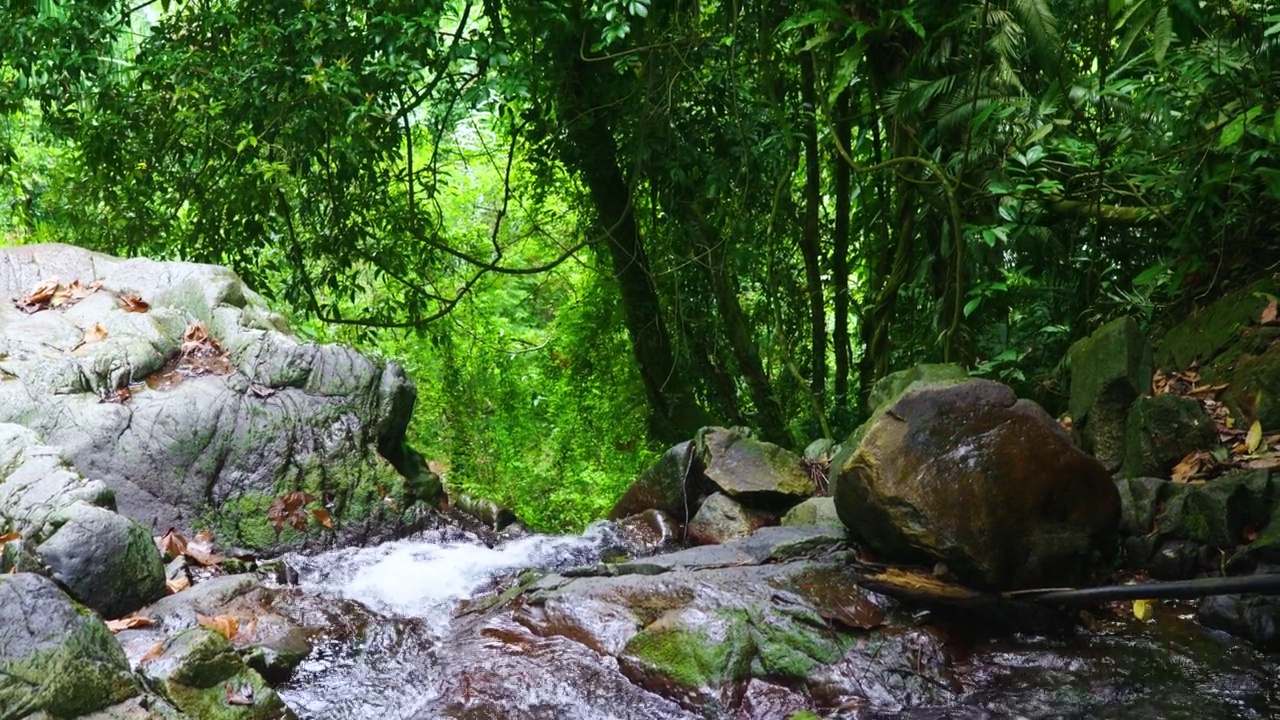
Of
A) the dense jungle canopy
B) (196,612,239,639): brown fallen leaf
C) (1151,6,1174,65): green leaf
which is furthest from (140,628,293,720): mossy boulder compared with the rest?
(1151,6,1174,65): green leaf

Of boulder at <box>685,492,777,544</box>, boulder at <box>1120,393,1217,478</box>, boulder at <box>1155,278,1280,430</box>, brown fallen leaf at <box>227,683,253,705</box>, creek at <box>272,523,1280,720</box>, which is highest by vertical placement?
boulder at <box>1155,278,1280,430</box>

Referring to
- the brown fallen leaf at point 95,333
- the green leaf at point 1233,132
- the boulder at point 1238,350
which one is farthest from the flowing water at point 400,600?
the green leaf at point 1233,132

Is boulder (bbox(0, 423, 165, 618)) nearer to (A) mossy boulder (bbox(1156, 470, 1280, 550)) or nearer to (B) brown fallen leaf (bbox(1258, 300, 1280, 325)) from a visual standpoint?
(A) mossy boulder (bbox(1156, 470, 1280, 550))

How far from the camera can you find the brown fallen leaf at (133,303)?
6504mm

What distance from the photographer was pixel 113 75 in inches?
274

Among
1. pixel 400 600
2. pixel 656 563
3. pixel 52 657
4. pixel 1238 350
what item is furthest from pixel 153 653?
pixel 1238 350

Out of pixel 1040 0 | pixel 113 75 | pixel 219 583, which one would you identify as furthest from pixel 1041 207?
pixel 113 75

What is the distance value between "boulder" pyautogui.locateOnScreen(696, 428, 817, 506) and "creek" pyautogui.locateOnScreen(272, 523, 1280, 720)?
1589 mm

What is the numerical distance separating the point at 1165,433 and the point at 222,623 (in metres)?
4.45

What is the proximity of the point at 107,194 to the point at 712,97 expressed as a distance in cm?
454

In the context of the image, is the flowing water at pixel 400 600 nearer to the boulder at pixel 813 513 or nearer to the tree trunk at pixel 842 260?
the boulder at pixel 813 513

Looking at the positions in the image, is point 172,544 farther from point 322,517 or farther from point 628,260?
point 628,260

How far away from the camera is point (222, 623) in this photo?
4.10m

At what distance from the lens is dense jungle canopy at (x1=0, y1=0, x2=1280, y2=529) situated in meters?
5.79
